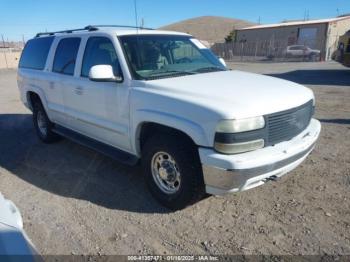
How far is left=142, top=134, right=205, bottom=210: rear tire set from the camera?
11.3 feet

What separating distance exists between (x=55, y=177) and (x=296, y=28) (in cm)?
3840

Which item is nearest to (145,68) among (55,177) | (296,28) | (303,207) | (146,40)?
(146,40)

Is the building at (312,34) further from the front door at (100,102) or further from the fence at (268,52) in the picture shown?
the front door at (100,102)

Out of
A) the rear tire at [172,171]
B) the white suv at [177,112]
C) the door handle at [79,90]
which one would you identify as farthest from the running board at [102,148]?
the door handle at [79,90]

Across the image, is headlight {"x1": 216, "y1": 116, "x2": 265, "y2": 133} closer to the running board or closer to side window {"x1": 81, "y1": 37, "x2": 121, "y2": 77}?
the running board

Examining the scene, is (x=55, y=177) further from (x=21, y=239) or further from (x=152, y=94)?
(x=21, y=239)

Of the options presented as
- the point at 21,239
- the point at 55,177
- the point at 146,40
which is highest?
the point at 146,40

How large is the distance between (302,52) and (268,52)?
19.0ft

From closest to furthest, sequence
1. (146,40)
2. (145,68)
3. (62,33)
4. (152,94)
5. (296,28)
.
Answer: (152,94) → (145,68) → (146,40) → (62,33) → (296,28)

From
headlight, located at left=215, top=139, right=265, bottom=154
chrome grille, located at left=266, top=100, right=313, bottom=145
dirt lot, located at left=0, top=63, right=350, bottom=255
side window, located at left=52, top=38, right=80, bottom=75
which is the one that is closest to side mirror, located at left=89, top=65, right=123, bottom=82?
side window, located at left=52, top=38, right=80, bottom=75

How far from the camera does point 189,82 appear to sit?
3.77 metres

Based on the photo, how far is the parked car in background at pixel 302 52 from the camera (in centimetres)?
3017

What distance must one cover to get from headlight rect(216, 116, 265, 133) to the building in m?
30.6

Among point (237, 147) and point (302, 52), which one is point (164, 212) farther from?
point (302, 52)
